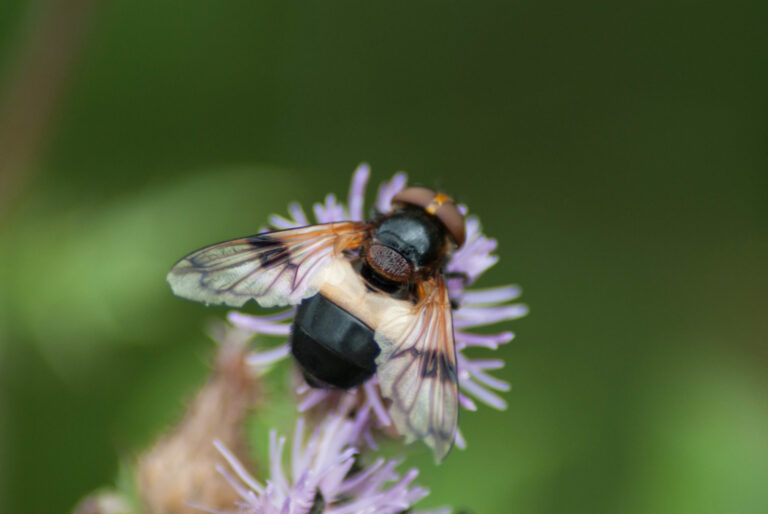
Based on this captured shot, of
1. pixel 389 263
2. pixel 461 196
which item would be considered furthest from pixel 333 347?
pixel 461 196

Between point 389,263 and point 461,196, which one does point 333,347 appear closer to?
point 389,263

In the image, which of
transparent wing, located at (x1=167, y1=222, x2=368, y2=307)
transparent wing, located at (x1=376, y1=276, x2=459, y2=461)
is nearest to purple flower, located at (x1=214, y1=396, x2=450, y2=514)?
transparent wing, located at (x1=376, y1=276, x2=459, y2=461)

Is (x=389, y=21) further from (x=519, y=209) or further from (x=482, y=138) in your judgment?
(x=519, y=209)

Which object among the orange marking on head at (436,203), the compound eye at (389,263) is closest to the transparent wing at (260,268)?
the compound eye at (389,263)

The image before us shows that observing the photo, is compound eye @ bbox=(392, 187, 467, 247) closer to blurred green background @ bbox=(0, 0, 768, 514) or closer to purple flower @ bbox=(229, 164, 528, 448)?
purple flower @ bbox=(229, 164, 528, 448)

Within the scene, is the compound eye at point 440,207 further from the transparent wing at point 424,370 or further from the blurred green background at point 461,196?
the blurred green background at point 461,196
